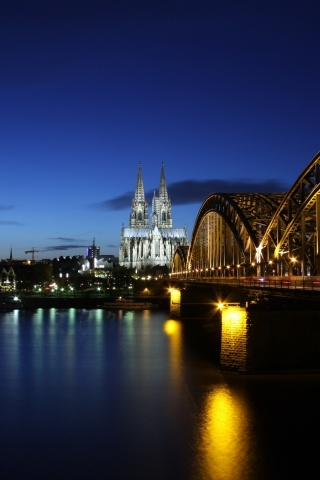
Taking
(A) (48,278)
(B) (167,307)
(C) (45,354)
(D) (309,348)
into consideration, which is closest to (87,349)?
(C) (45,354)

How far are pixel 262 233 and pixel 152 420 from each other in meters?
37.9

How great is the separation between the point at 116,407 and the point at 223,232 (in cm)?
4922

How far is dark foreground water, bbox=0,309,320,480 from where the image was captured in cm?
2377

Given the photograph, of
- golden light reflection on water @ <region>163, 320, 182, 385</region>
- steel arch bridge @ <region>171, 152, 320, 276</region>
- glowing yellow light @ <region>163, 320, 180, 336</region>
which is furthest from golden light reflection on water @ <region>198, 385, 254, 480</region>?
glowing yellow light @ <region>163, 320, 180, 336</region>

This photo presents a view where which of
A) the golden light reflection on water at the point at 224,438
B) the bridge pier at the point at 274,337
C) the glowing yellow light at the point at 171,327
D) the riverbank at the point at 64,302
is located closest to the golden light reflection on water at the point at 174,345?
the glowing yellow light at the point at 171,327

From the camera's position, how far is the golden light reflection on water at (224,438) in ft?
76.6

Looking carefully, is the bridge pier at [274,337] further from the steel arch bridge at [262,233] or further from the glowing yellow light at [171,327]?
the glowing yellow light at [171,327]

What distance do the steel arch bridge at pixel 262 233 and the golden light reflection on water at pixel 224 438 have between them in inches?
506

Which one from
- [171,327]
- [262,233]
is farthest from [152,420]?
[171,327]

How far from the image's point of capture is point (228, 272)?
262 feet

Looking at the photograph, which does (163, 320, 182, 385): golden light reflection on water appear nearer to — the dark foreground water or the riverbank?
the dark foreground water

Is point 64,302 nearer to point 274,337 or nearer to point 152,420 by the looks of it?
point 274,337

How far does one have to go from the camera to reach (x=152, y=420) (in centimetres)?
3009

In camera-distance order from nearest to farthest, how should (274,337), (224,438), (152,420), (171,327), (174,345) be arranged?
(224,438) < (152,420) < (274,337) < (174,345) < (171,327)
